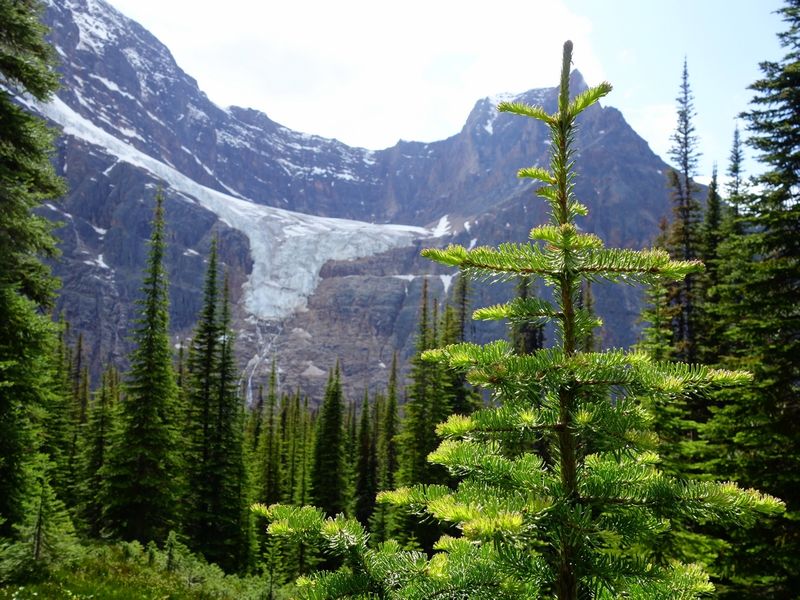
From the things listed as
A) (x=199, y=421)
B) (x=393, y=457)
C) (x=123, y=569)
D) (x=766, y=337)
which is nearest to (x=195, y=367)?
(x=199, y=421)

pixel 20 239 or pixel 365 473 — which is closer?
pixel 20 239

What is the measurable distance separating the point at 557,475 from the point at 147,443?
88.5 ft

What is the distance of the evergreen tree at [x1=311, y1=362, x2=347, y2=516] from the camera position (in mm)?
38375

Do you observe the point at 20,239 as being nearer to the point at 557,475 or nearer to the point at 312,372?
the point at 557,475

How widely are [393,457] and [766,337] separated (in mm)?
41700

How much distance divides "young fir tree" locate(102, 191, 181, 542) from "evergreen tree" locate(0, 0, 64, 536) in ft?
40.6

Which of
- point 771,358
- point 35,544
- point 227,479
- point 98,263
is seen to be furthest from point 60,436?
point 98,263

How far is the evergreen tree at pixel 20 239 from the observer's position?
1194 centimetres

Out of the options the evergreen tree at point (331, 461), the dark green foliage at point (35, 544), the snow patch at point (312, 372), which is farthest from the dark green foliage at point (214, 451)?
the snow patch at point (312, 372)

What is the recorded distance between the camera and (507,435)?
277 cm

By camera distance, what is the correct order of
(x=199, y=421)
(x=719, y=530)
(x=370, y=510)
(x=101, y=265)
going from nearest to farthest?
1. (x=719, y=530)
2. (x=199, y=421)
3. (x=370, y=510)
4. (x=101, y=265)

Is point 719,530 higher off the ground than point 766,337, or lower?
lower

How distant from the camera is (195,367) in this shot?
3125cm

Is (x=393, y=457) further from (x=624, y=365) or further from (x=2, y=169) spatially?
(x=624, y=365)
